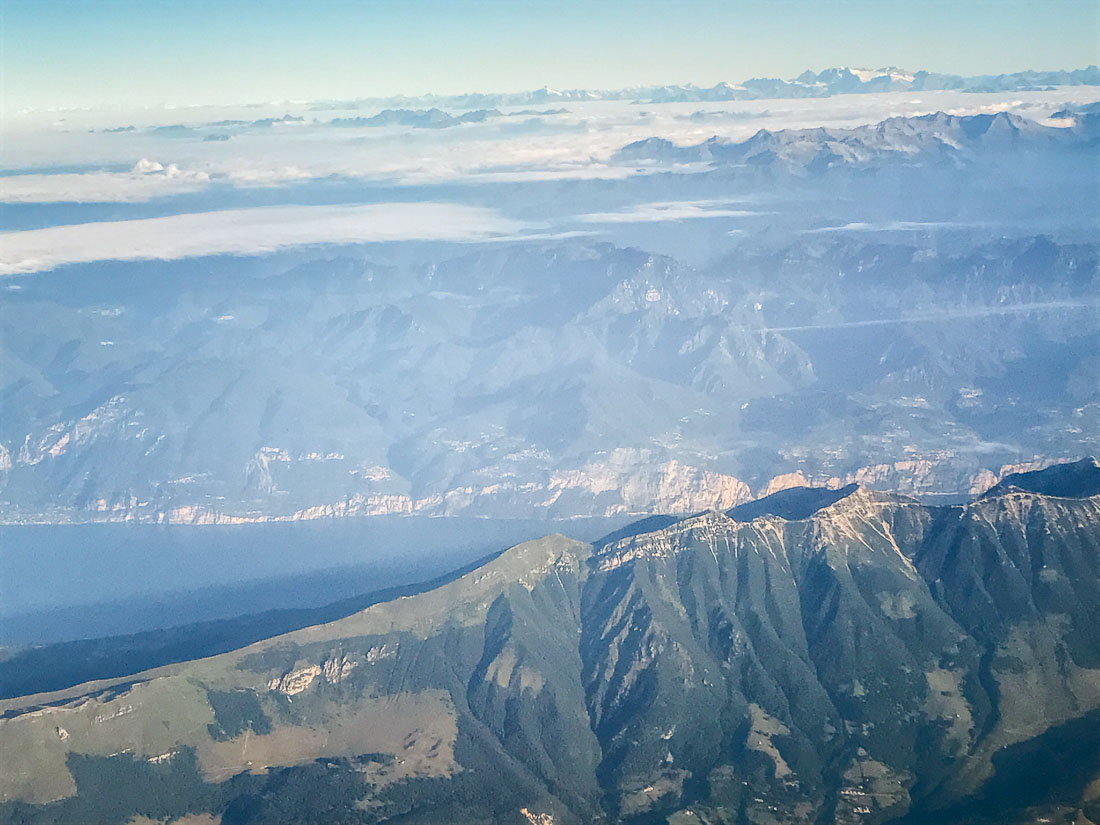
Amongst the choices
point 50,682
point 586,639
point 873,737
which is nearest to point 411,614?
point 586,639

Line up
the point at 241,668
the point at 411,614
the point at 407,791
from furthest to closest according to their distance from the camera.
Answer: the point at 411,614 < the point at 241,668 < the point at 407,791

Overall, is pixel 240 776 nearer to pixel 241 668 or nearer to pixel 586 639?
pixel 241 668

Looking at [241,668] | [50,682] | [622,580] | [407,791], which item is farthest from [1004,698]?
[50,682]

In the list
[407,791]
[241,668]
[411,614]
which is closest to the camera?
[407,791]

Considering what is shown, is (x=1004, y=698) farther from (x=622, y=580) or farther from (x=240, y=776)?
(x=240, y=776)

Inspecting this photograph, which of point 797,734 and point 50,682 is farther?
point 50,682

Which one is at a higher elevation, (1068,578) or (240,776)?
(1068,578)
